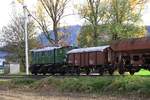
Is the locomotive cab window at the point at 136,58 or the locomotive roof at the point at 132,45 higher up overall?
the locomotive roof at the point at 132,45

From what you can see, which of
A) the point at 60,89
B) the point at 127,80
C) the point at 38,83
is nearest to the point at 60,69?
the point at 38,83

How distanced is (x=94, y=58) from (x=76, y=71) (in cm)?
332

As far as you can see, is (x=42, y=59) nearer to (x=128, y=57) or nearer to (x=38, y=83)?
(x=128, y=57)

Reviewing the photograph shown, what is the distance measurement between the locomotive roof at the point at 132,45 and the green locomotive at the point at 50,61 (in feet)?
30.1

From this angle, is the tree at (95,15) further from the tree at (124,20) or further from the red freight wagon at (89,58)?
the red freight wagon at (89,58)

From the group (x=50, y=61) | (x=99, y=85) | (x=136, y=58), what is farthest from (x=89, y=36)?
(x=99, y=85)

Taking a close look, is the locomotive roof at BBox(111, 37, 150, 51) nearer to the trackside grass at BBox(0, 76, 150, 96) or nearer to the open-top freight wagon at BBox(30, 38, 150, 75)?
the open-top freight wagon at BBox(30, 38, 150, 75)

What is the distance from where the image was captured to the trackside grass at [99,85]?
21.8m

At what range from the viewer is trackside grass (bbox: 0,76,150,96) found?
2180 cm

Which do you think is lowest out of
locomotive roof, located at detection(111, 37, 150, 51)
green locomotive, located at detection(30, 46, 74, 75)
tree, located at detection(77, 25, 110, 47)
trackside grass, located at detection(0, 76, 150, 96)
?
trackside grass, located at detection(0, 76, 150, 96)

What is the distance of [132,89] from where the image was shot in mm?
21781

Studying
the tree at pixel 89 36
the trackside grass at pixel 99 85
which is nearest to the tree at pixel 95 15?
the tree at pixel 89 36

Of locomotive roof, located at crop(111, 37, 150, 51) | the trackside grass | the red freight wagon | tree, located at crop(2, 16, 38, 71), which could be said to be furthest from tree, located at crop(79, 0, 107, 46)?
the trackside grass

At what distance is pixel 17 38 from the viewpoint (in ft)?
306
